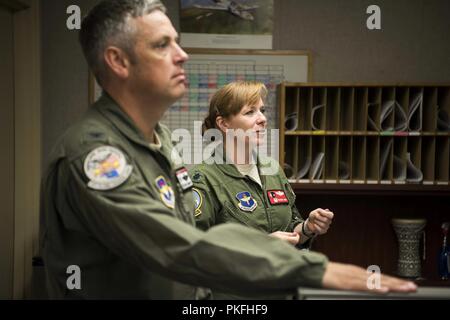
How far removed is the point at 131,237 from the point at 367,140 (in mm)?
2383

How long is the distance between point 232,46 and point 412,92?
1.12 meters

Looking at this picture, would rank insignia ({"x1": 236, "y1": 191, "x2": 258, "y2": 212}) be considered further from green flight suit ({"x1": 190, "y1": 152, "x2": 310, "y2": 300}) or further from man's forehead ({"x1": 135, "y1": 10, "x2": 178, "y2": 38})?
man's forehead ({"x1": 135, "y1": 10, "x2": 178, "y2": 38})

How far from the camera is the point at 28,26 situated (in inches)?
118

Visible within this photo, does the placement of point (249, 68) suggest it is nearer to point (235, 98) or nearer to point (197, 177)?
point (235, 98)

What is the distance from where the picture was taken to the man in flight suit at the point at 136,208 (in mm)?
882

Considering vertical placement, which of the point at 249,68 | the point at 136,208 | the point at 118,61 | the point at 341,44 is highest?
the point at 341,44

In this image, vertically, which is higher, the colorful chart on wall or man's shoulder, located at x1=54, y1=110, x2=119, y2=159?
the colorful chart on wall

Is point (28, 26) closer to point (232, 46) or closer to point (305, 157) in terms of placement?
point (232, 46)

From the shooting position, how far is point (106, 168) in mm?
953

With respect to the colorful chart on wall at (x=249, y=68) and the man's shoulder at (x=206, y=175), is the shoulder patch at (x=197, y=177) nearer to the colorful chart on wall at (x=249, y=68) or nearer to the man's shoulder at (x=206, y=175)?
the man's shoulder at (x=206, y=175)

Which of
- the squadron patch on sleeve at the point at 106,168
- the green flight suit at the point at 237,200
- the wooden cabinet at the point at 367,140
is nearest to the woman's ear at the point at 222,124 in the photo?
the green flight suit at the point at 237,200

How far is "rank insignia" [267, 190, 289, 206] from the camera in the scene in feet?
6.68

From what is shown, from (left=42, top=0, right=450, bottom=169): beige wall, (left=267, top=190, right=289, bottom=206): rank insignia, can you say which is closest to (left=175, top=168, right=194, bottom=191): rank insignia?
(left=267, top=190, right=289, bottom=206): rank insignia

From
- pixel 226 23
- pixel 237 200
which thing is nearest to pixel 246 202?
pixel 237 200
